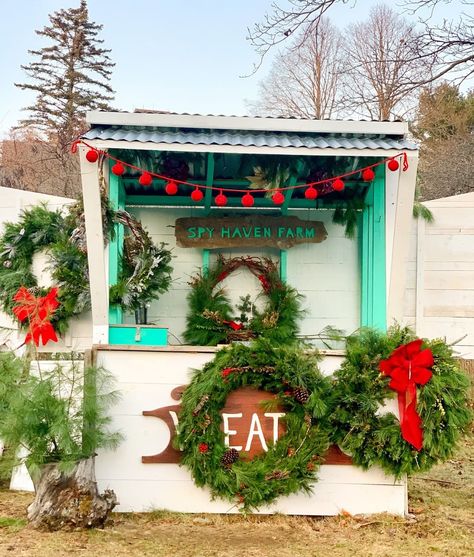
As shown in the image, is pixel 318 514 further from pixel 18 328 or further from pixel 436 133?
pixel 436 133

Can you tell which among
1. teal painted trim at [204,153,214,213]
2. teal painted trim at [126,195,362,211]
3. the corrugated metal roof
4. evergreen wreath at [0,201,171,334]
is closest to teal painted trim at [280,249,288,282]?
teal painted trim at [126,195,362,211]

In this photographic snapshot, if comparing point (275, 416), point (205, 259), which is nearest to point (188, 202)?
A: point (205, 259)

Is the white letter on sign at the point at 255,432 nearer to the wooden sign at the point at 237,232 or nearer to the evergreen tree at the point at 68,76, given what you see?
the wooden sign at the point at 237,232

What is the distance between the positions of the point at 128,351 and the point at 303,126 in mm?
2434

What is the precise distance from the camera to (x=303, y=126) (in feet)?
22.1

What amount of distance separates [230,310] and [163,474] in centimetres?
254

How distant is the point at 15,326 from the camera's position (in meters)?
8.44

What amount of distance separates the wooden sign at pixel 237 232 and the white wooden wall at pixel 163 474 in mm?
2234

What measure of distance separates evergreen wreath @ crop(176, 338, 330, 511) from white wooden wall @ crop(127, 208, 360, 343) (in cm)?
233

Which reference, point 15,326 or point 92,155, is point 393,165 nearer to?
point 92,155

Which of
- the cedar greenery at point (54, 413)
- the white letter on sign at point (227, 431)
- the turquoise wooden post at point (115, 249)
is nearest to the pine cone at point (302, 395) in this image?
the white letter on sign at point (227, 431)

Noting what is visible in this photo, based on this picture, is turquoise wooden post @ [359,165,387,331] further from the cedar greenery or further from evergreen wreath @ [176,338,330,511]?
the cedar greenery

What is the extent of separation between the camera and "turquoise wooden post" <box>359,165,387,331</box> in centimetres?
748

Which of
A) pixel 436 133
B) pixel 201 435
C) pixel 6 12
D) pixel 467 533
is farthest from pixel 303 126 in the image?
pixel 436 133
